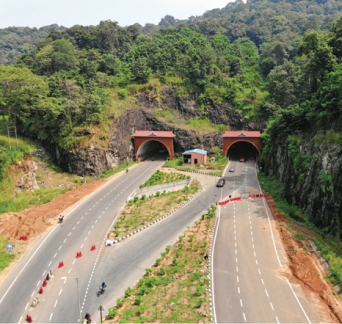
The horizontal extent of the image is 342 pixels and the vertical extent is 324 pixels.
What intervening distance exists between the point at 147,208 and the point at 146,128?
33.3 meters

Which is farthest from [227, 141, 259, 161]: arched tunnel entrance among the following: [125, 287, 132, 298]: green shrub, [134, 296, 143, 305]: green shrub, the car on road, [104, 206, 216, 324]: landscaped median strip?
[134, 296, 143, 305]: green shrub

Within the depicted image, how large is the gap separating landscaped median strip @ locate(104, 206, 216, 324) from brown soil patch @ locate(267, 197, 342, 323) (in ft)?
26.4

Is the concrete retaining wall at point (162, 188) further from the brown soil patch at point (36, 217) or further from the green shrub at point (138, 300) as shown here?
the green shrub at point (138, 300)

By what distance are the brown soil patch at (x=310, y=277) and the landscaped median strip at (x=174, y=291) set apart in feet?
26.4

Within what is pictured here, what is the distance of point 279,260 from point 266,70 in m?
74.2

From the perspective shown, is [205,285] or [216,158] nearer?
[205,285]

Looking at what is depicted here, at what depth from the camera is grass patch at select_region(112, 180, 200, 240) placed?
41.2 meters

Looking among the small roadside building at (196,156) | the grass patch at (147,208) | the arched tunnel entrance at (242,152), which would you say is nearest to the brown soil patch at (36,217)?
the grass patch at (147,208)

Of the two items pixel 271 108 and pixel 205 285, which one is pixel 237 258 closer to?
pixel 205 285

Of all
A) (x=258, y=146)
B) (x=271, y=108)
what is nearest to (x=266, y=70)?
(x=271, y=108)

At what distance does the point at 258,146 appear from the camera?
70250mm

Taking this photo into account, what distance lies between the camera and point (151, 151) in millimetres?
79938

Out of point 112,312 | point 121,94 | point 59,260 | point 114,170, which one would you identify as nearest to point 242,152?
point 114,170

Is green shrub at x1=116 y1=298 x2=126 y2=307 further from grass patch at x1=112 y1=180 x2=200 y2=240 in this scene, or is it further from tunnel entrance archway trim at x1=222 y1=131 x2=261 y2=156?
tunnel entrance archway trim at x1=222 y1=131 x2=261 y2=156
